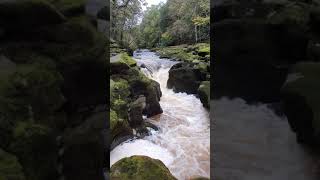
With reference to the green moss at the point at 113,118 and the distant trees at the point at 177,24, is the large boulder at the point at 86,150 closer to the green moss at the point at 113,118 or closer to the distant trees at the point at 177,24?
the green moss at the point at 113,118

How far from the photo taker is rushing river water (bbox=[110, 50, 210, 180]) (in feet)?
20.1

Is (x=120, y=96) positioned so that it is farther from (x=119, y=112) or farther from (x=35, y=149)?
(x=35, y=149)

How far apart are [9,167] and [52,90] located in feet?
2.33

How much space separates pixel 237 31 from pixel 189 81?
337 inches

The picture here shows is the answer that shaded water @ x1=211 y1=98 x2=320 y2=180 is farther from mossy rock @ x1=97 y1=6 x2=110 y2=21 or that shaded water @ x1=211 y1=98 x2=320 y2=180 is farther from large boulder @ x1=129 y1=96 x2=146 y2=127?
large boulder @ x1=129 y1=96 x2=146 y2=127

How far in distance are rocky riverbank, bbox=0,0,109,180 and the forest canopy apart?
11670mm

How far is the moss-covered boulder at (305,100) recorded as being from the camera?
286cm

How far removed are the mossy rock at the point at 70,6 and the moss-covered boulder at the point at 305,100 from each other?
2032mm

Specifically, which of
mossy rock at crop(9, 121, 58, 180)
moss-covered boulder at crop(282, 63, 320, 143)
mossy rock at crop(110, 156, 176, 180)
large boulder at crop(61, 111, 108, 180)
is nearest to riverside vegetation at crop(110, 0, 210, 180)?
mossy rock at crop(110, 156, 176, 180)

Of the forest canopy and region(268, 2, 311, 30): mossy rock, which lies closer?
region(268, 2, 311, 30): mossy rock

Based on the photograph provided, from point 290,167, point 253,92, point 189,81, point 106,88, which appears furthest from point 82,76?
point 189,81

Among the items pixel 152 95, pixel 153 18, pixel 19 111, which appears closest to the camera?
pixel 19 111

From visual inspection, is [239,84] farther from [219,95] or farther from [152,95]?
[152,95]

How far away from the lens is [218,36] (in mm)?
3096
